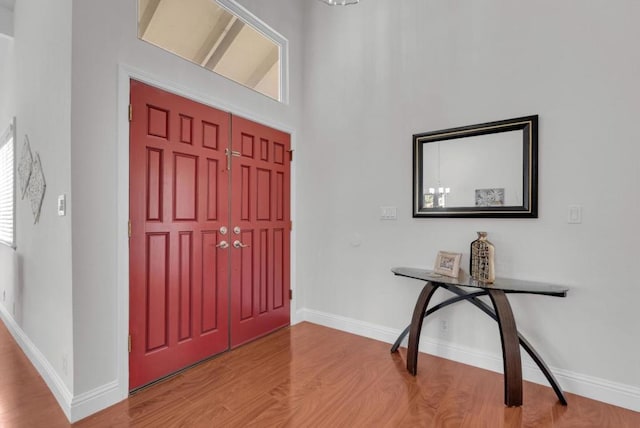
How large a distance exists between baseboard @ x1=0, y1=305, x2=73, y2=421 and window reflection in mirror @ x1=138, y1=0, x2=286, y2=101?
2.34 metres

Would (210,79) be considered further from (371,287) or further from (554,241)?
(554,241)

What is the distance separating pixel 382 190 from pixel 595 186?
1507mm

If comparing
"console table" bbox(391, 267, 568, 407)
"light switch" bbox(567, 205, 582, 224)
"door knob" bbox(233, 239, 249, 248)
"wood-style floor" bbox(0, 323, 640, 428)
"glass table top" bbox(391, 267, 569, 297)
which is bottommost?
"wood-style floor" bbox(0, 323, 640, 428)

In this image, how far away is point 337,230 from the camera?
3211 millimetres

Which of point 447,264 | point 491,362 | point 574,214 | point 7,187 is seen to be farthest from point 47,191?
point 574,214

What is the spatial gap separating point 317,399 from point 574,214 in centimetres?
209

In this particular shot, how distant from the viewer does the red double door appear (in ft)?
6.80

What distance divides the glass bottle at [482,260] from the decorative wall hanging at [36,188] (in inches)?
122

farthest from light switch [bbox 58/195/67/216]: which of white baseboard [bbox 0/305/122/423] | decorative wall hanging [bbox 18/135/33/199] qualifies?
white baseboard [bbox 0/305/122/423]

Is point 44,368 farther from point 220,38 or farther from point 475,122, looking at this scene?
point 475,122

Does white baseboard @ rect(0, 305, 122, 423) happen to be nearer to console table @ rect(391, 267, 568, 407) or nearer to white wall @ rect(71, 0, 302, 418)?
white wall @ rect(71, 0, 302, 418)

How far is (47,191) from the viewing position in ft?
6.87

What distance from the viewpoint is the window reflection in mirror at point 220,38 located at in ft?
7.45

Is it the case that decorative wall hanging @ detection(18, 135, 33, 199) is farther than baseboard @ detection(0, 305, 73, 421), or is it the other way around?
decorative wall hanging @ detection(18, 135, 33, 199)
